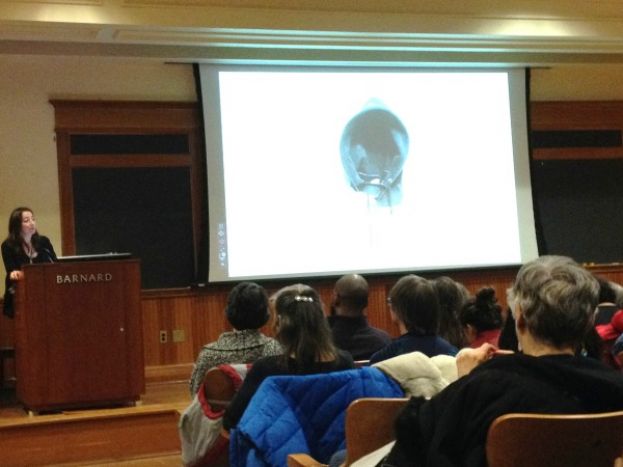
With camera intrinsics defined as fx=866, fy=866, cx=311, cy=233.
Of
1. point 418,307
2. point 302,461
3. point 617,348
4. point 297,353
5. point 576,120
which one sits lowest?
point 302,461

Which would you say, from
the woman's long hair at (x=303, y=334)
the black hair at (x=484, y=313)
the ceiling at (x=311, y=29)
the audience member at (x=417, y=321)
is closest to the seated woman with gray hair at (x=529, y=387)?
the woman's long hair at (x=303, y=334)

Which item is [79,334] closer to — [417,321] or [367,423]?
[417,321]

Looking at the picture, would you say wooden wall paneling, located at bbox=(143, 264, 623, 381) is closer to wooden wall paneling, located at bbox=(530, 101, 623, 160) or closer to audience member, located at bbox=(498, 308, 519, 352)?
wooden wall paneling, located at bbox=(530, 101, 623, 160)

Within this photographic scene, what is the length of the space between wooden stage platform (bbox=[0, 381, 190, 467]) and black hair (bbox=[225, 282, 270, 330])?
145cm

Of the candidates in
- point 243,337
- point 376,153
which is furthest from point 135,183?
point 243,337

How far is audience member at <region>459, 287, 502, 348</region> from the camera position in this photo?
11.4 ft

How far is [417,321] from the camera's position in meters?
3.21

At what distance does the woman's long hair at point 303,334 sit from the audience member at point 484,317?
2.80 feet

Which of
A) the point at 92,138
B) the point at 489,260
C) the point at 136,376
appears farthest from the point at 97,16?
the point at 489,260

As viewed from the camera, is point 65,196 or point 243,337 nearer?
point 243,337

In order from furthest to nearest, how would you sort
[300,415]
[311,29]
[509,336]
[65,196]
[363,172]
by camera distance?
1. [363,172]
2. [65,196]
3. [311,29]
4. [509,336]
5. [300,415]

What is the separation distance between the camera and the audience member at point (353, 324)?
381 cm

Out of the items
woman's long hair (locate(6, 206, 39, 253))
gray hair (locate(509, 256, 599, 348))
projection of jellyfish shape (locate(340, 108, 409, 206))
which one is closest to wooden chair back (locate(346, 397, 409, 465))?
gray hair (locate(509, 256, 599, 348))

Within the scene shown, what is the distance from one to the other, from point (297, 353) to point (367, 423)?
775 mm
